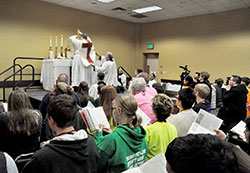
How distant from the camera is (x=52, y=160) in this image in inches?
41.2

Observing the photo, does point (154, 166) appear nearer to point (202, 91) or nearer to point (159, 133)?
point (159, 133)

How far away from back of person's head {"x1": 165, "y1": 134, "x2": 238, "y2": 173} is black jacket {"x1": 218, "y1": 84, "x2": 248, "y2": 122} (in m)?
3.13

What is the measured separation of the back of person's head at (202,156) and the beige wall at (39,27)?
307 inches

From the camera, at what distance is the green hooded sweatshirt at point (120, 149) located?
1.31 m

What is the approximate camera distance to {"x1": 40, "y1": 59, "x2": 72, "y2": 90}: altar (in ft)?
19.4

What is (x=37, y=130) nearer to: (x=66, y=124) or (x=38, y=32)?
(x=66, y=124)

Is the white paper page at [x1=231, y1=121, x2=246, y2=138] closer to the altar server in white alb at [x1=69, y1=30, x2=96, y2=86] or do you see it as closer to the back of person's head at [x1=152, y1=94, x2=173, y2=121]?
the back of person's head at [x1=152, y1=94, x2=173, y2=121]

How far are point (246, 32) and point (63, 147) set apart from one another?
352 inches

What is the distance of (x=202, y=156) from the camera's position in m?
0.53

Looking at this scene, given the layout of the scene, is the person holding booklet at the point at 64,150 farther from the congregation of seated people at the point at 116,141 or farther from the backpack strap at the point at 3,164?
the backpack strap at the point at 3,164

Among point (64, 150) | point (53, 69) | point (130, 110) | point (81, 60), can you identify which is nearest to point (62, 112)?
point (64, 150)

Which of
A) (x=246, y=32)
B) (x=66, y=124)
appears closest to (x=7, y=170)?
(x=66, y=124)

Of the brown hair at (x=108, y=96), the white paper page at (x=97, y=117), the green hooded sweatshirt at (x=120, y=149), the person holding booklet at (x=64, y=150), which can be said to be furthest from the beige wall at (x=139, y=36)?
the green hooded sweatshirt at (x=120, y=149)

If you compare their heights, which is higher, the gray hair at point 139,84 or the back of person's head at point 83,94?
the gray hair at point 139,84
